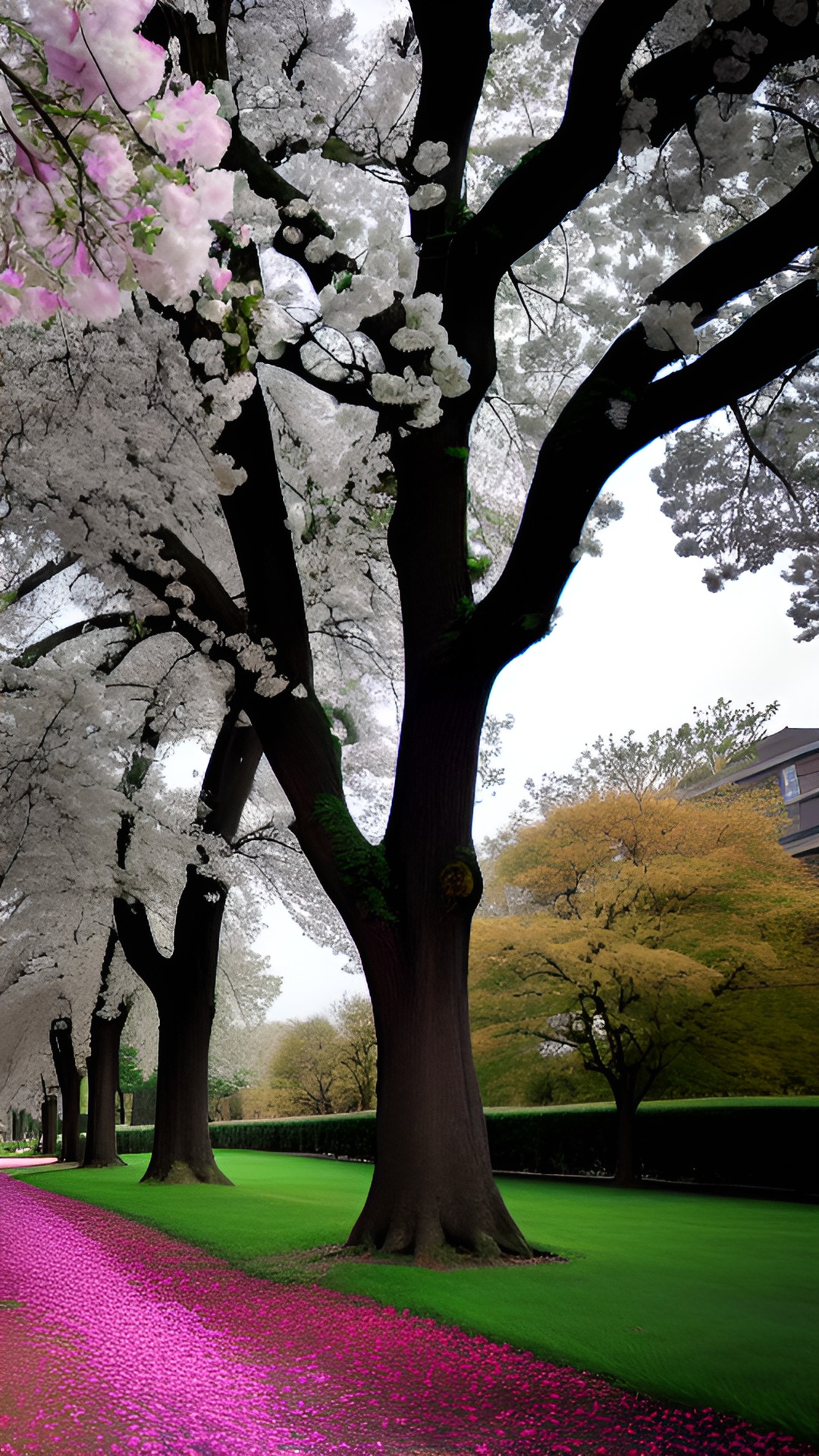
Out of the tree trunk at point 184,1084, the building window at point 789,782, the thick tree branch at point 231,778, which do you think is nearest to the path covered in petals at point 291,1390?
the tree trunk at point 184,1084

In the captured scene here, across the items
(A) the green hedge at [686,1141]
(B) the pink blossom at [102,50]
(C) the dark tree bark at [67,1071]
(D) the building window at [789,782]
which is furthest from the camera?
(D) the building window at [789,782]

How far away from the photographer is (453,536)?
7578mm

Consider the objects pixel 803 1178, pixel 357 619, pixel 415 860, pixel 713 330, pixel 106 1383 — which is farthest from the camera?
pixel 803 1178

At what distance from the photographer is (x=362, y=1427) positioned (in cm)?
347

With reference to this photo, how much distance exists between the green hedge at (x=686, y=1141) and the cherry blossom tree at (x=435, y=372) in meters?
8.23

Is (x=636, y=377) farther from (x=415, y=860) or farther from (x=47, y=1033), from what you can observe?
(x=47, y=1033)

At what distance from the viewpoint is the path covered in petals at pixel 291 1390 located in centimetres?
326

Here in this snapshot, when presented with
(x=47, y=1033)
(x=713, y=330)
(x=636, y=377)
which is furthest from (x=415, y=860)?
(x=47, y=1033)

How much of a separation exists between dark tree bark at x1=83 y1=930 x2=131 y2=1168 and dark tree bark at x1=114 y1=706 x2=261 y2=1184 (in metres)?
6.14

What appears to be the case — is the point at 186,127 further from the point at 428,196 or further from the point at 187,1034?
the point at 187,1034

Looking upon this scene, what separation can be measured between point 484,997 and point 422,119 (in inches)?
501

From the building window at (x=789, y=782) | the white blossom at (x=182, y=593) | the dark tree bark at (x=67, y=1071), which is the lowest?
the dark tree bark at (x=67, y=1071)

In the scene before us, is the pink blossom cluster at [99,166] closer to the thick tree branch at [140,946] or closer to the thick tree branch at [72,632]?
the thick tree branch at [72,632]

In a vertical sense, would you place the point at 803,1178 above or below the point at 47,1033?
below
